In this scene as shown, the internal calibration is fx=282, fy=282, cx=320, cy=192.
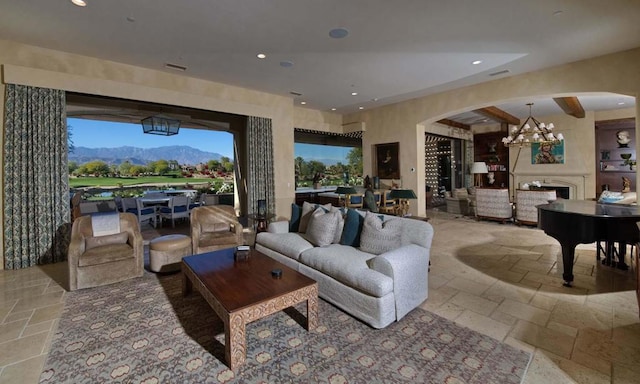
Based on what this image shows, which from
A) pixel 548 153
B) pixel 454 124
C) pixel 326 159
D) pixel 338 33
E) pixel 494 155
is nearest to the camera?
pixel 338 33

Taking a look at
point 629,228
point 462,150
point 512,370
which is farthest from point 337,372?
point 462,150

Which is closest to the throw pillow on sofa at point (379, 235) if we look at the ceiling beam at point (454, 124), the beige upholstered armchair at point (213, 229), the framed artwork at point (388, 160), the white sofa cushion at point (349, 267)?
the white sofa cushion at point (349, 267)

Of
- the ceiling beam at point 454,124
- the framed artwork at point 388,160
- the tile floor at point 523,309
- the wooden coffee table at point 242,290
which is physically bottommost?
the tile floor at point 523,309

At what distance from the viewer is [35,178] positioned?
4398 mm

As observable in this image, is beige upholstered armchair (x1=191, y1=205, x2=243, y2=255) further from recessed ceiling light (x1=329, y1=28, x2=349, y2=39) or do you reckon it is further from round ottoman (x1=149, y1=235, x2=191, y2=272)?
recessed ceiling light (x1=329, y1=28, x2=349, y2=39)

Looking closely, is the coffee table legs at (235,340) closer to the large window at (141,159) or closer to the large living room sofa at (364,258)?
the large living room sofa at (364,258)

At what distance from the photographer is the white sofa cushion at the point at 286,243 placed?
11.6ft

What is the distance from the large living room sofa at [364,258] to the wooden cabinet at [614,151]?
10.00m

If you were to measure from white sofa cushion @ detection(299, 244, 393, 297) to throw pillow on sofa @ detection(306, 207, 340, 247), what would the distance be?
126 millimetres

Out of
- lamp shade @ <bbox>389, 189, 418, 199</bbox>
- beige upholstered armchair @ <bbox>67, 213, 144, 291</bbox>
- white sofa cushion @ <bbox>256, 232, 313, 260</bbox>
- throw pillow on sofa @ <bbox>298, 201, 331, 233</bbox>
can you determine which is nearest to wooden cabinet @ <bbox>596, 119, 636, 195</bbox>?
lamp shade @ <bbox>389, 189, 418, 199</bbox>

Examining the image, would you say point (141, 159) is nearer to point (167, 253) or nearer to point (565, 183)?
point (167, 253)

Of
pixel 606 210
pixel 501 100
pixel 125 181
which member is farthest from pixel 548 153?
pixel 125 181

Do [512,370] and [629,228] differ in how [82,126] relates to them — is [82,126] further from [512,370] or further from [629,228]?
[629,228]

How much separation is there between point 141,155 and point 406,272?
817 centimetres
